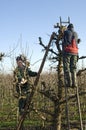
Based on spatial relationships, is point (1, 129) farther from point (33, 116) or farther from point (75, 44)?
point (75, 44)

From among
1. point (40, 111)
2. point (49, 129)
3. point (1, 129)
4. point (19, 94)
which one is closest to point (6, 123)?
point (1, 129)

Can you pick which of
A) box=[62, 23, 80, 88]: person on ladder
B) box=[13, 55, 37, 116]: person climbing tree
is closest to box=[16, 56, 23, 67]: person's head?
box=[13, 55, 37, 116]: person climbing tree

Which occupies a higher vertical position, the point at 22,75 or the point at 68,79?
the point at 22,75

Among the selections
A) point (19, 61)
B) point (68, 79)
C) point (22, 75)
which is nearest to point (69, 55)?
point (68, 79)

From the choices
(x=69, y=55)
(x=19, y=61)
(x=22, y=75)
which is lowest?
(x=22, y=75)

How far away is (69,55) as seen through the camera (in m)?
6.68

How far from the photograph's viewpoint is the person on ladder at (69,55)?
21.8 feet

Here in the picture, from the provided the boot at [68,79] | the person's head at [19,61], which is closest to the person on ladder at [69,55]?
the boot at [68,79]

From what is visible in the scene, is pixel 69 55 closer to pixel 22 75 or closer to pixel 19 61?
pixel 19 61

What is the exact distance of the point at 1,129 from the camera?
46.0 feet

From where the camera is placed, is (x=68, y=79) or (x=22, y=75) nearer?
(x=68, y=79)

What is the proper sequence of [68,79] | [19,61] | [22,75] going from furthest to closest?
[22,75]
[19,61]
[68,79]

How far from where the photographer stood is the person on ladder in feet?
21.8

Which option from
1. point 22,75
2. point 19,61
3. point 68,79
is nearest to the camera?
point 68,79
